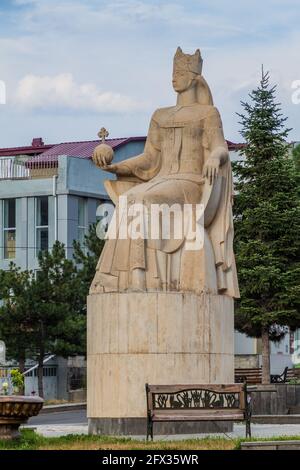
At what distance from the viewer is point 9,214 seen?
211ft

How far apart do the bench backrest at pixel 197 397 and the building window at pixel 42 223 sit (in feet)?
128

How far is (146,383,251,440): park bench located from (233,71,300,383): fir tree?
55.8 feet

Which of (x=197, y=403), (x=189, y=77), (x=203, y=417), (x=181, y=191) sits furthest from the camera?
(x=189, y=77)

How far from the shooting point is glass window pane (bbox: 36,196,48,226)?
207 ft

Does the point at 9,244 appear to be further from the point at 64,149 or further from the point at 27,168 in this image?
the point at 64,149

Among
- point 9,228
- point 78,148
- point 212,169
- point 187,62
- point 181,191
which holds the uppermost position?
point 78,148

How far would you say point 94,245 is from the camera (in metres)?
51.7

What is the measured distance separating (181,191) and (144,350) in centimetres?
281

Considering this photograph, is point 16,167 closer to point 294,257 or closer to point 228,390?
point 294,257

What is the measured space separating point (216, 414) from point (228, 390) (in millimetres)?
397

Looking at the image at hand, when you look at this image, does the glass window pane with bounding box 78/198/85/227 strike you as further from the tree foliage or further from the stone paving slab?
the stone paving slab

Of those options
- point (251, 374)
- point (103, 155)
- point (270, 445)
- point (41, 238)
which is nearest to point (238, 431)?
point (103, 155)

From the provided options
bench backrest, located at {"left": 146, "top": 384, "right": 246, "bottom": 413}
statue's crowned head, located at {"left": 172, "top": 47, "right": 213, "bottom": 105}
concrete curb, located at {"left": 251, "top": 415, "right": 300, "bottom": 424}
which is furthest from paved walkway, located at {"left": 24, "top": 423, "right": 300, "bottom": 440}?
statue's crowned head, located at {"left": 172, "top": 47, "right": 213, "bottom": 105}
